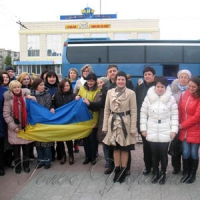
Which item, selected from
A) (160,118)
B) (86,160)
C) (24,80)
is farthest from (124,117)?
(24,80)

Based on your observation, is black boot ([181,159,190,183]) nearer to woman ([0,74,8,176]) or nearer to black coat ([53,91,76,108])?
black coat ([53,91,76,108])

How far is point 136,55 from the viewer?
15.0 metres

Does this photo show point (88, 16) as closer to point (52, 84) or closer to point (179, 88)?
point (52, 84)

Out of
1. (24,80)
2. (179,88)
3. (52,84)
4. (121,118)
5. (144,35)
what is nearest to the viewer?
(121,118)

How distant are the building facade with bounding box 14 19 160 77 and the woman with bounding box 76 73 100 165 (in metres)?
41.5

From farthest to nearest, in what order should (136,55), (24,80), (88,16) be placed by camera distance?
(88,16) → (136,55) → (24,80)

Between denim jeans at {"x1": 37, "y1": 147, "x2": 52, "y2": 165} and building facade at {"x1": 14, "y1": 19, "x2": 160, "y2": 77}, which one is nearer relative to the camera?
denim jeans at {"x1": 37, "y1": 147, "x2": 52, "y2": 165}

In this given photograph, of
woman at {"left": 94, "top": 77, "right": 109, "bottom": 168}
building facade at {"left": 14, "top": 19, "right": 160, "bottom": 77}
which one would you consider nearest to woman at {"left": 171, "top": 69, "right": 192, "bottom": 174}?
woman at {"left": 94, "top": 77, "right": 109, "bottom": 168}

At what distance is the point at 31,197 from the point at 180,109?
2719 mm

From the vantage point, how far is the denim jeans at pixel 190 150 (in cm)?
445

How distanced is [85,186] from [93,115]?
1.49 m

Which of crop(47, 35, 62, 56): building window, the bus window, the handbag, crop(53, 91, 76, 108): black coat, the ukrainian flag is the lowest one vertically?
the handbag

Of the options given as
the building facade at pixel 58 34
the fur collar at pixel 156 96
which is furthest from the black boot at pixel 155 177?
the building facade at pixel 58 34

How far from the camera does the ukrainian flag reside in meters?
5.17
